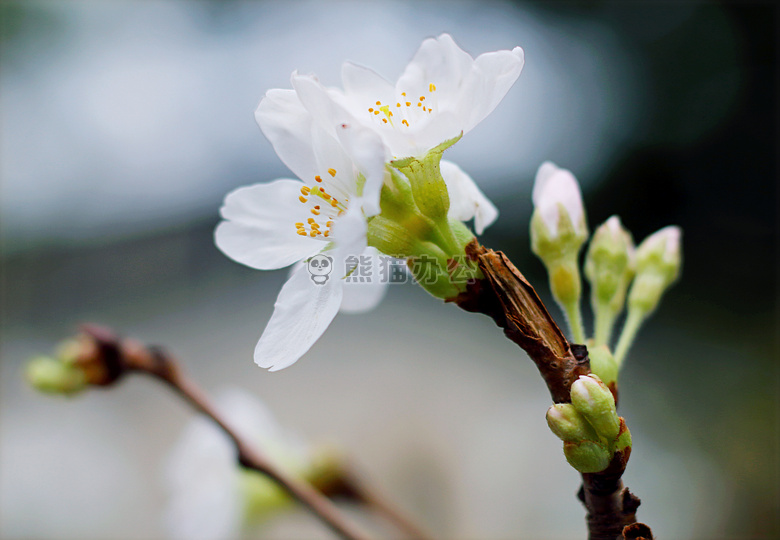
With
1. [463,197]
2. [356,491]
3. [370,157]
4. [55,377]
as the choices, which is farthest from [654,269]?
[55,377]

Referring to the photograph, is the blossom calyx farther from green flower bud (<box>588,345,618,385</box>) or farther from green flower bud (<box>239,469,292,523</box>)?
green flower bud (<box>239,469,292,523</box>)

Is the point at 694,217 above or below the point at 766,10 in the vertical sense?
below

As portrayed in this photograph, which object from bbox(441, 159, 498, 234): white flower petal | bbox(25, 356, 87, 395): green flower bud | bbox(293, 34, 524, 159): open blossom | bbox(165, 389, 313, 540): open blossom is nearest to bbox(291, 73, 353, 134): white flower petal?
bbox(293, 34, 524, 159): open blossom

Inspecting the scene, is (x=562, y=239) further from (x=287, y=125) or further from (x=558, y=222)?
(x=287, y=125)

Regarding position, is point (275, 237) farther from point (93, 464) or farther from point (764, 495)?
point (764, 495)

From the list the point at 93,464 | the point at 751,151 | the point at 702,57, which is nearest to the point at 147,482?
the point at 93,464

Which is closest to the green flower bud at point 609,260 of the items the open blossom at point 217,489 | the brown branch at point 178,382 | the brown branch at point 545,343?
the brown branch at point 545,343
